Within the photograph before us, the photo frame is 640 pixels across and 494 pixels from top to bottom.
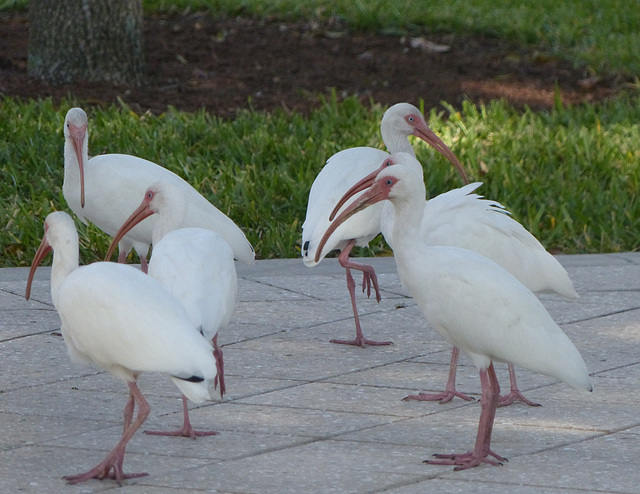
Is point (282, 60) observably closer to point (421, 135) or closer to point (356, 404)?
point (421, 135)

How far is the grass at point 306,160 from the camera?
25.5 feet

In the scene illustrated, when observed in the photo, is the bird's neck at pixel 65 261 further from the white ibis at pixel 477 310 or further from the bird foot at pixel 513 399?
the bird foot at pixel 513 399

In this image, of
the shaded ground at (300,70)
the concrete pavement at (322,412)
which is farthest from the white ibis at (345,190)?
the shaded ground at (300,70)

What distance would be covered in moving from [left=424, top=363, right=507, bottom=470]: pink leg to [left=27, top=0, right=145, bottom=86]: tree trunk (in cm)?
710

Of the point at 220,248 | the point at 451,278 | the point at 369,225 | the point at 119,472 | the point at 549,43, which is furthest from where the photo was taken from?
the point at 549,43

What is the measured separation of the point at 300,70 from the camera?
1191 centimetres

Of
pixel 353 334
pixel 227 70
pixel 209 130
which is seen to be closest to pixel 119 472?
pixel 353 334

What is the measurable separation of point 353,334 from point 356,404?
116 cm

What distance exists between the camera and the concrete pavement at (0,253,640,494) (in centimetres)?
405

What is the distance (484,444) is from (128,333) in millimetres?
1296

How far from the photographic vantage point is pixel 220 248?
468 centimetres

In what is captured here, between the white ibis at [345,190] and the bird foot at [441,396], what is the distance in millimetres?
848

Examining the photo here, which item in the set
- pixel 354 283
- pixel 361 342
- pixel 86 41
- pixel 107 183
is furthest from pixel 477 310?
pixel 86 41

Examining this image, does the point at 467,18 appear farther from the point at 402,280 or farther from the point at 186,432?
the point at 186,432
